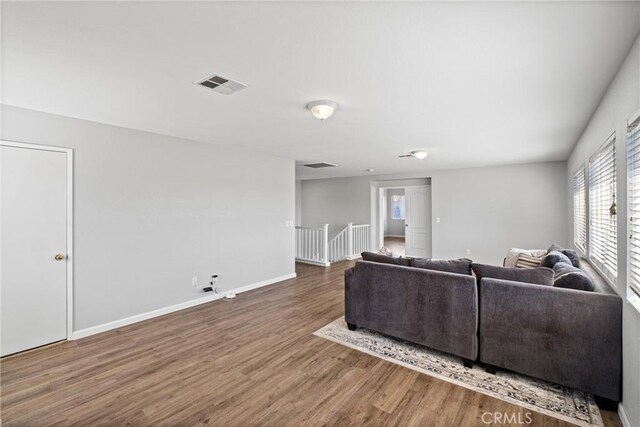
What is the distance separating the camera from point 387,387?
2.34 metres

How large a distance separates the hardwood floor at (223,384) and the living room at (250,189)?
2cm

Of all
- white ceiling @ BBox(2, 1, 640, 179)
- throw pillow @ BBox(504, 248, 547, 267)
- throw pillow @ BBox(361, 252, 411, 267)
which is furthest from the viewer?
throw pillow @ BBox(504, 248, 547, 267)

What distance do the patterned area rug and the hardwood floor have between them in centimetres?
10

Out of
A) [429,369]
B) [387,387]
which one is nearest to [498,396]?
[429,369]

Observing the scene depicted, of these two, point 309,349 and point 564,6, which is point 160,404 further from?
point 564,6

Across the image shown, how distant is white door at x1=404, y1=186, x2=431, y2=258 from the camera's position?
26.3ft

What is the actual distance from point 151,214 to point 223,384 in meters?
2.46

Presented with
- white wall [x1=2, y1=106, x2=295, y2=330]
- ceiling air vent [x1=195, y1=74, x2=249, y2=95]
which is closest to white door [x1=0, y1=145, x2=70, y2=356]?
white wall [x1=2, y1=106, x2=295, y2=330]

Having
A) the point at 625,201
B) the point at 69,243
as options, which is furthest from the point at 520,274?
the point at 69,243

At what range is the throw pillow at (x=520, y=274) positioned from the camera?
2.42 m

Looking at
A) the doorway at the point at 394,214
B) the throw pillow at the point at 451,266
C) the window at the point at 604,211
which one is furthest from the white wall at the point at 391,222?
the throw pillow at the point at 451,266

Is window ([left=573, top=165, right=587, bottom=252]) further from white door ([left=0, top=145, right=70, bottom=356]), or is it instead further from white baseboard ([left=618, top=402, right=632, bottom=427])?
white door ([left=0, top=145, right=70, bottom=356])

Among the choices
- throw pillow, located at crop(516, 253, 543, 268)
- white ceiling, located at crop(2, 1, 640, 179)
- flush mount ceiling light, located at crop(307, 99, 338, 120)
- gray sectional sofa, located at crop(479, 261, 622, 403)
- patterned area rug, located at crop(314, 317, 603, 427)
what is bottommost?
patterned area rug, located at crop(314, 317, 603, 427)
